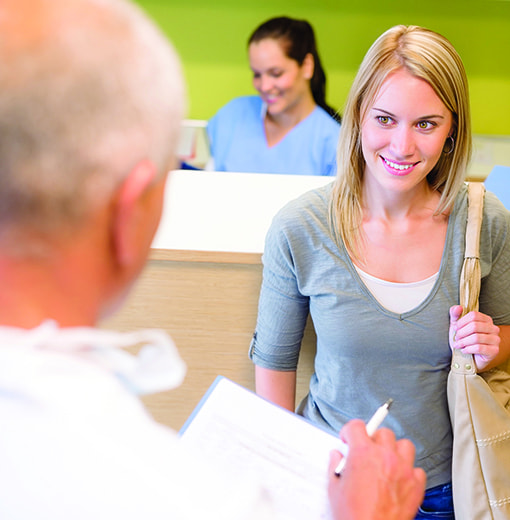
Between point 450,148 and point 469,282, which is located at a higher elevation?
point 450,148

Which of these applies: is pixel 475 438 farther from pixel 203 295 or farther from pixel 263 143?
pixel 263 143

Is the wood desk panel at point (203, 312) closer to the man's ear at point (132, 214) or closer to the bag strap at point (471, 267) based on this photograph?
the bag strap at point (471, 267)

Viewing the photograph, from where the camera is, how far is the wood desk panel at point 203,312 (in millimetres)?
1119

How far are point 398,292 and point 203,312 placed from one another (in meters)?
0.36

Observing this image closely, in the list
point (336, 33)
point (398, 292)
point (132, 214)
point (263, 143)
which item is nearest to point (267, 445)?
point (398, 292)

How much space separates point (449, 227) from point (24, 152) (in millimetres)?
794

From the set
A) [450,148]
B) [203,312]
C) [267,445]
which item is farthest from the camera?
[203,312]

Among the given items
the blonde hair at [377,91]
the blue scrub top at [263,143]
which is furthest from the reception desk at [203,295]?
the blue scrub top at [263,143]

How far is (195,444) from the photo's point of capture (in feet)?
2.62

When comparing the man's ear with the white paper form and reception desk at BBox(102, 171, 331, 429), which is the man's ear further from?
reception desk at BBox(102, 171, 331, 429)

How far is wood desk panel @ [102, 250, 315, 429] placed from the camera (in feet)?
3.67

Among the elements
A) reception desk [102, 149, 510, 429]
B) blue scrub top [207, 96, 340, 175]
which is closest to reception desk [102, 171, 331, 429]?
reception desk [102, 149, 510, 429]

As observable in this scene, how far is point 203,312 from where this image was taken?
1.15 metres

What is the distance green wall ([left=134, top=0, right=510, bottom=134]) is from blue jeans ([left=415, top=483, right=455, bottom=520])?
238 centimetres
